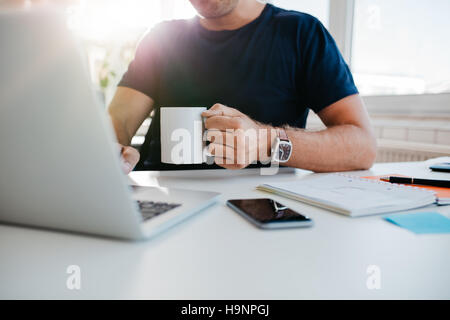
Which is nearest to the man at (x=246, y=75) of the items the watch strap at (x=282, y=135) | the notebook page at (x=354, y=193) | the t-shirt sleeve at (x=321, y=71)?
the t-shirt sleeve at (x=321, y=71)

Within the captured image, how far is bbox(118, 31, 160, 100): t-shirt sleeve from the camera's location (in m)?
1.30

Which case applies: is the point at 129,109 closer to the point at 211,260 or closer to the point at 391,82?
the point at 211,260

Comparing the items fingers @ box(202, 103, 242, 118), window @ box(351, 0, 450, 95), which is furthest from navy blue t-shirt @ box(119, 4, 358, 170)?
window @ box(351, 0, 450, 95)

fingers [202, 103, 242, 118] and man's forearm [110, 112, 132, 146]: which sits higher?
fingers [202, 103, 242, 118]

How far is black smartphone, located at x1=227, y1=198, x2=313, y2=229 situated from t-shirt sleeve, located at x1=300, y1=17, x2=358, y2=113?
64 centimetres

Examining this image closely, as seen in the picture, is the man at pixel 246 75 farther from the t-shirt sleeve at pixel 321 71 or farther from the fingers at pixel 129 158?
the fingers at pixel 129 158

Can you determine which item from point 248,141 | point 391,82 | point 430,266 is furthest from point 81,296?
point 391,82

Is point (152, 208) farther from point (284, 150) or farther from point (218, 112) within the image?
point (284, 150)

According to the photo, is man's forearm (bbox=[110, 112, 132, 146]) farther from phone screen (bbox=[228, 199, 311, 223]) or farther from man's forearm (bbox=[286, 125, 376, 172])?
phone screen (bbox=[228, 199, 311, 223])

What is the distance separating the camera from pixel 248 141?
765mm

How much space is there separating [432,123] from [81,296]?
180 cm

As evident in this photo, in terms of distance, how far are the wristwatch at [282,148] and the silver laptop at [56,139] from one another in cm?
46

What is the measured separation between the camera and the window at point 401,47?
1671 mm

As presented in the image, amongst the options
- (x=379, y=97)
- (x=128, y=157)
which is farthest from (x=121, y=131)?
(x=379, y=97)
